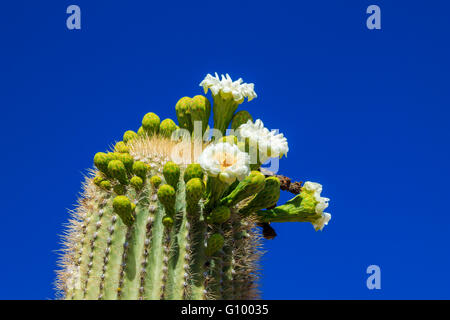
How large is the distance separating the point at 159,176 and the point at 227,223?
1.92 feet

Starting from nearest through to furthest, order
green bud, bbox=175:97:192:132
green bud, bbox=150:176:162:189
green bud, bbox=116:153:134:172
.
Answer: green bud, bbox=150:176:162:189
green bud, bbox=116:153:134:172
green bud, bbox=175:97:192:132

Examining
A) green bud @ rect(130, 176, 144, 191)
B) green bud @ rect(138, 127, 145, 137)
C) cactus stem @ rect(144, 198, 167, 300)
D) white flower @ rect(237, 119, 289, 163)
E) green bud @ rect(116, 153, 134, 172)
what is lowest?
cactus stem @ rect(144, 198, 167, 300)

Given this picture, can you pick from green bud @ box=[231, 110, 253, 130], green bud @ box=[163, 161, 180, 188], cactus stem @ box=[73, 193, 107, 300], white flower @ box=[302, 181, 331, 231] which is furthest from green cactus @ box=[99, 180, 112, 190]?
white flower @ box=[302, 181, 331, 231]

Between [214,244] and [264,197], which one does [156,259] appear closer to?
[214,244]

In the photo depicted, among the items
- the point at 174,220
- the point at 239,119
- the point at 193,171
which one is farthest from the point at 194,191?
the point at 239,119

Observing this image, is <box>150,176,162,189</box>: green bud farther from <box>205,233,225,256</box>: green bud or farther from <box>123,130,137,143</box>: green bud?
<box>123,130,137,143</box>: green bud

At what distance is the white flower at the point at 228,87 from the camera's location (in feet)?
12.9

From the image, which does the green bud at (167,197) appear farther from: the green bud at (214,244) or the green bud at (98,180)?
the green bud at (98,180)

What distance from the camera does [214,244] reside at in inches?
126

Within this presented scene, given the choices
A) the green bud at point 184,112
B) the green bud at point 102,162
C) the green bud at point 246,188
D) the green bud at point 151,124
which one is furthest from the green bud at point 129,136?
the green bud at point 246,188

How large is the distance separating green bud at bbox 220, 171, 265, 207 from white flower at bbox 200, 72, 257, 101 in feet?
2.76

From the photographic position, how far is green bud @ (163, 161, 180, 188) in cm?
335

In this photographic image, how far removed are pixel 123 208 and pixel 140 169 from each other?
0.32 meters

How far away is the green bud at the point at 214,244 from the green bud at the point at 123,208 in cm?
56
